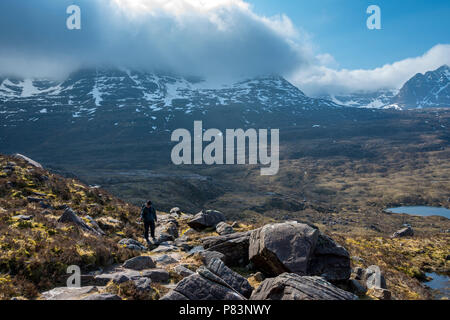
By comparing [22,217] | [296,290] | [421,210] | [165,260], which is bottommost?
[421,210]

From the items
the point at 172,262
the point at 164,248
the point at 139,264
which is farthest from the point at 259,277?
the point at 164,248

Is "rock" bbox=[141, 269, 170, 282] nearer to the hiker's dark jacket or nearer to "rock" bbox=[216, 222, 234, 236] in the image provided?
the hiker's dark jacket

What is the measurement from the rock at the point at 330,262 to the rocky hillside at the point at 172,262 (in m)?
0.05

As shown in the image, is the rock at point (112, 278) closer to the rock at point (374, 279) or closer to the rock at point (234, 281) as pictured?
the rock at point (234, 281)

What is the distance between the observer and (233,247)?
49.9 ft

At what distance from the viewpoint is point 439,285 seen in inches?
769

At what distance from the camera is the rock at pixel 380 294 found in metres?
12.5

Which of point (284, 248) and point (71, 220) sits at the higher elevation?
point (71, 220)

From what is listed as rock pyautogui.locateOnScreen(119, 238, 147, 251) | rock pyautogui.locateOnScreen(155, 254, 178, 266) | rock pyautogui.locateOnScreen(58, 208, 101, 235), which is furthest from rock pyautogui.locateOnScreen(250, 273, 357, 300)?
rock pyautogui.locateOnScreen(58, 208, 101, 235)

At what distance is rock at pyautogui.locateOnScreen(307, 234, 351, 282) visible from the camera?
515 inches

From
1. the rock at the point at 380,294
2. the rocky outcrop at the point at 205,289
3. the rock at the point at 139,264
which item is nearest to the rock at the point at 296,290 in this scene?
the rocky outcrop at the point at 205,289

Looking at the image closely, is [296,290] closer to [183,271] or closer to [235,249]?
[183,271]

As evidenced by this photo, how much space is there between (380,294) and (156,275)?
10.0 metres
